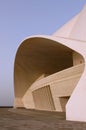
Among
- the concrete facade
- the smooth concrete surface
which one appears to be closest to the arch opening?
the concrete facade

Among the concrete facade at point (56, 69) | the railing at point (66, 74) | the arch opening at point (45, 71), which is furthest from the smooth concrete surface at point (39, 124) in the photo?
the arch opening at point (45, 71)

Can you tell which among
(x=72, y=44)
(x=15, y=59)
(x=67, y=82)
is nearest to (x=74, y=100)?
(x=72, y=44)

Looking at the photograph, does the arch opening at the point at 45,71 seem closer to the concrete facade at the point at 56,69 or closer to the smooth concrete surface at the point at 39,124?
the concrete facade at the point at 56,69

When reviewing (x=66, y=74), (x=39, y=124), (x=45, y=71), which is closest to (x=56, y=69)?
(x=45, y=71)

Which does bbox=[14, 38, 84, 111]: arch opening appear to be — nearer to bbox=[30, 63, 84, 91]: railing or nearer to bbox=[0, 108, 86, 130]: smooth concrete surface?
bbox=[30, 63, 84, 91]: railing

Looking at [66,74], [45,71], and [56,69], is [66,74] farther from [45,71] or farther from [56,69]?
[45,71]

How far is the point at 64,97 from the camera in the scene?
21203 mm

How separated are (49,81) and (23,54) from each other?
7434 mm

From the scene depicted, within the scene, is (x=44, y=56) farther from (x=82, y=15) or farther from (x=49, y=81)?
(x=82, y=15)

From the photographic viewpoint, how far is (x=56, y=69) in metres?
32.5

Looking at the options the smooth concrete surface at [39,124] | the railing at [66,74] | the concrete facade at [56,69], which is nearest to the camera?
the smooth concrete surface at [39,124]

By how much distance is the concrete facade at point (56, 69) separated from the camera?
42.1 ft

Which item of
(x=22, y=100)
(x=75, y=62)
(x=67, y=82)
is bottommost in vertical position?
(x=22, y=100)

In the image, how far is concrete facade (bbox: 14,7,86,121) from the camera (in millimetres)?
12844
